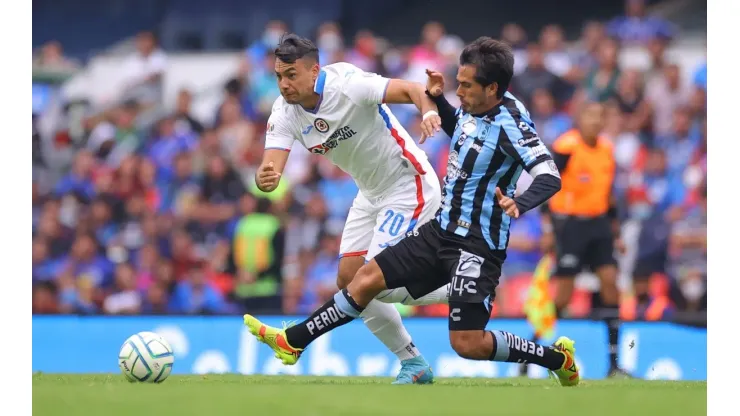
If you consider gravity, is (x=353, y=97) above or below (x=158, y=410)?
above

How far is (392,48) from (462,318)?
10459mm

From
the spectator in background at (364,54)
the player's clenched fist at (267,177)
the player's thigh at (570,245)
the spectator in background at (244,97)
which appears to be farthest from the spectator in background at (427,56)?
the player's clenched fist at (267,177)

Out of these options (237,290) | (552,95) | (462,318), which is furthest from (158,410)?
(552,95)

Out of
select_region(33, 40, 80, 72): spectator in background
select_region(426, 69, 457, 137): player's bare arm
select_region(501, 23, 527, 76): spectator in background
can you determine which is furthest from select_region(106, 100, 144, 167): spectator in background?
select_region(426, 69, 457, 137): player's bare arm

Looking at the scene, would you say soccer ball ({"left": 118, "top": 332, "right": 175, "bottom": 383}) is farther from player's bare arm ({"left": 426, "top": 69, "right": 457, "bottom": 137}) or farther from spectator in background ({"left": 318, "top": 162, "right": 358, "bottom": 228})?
spectator in background ({"left": 318, "top": 162, "right": 358, "bottom": 228})

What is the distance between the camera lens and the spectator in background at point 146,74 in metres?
17.5

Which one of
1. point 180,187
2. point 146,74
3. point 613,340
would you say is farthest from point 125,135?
point 613,340

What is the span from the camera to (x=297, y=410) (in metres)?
5.29

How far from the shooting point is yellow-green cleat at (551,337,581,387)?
708 centimetres

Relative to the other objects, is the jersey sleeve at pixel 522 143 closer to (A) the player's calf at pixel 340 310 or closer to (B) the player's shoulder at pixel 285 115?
(A) the player's calf at pixel 340 310

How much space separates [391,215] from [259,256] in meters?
6.69

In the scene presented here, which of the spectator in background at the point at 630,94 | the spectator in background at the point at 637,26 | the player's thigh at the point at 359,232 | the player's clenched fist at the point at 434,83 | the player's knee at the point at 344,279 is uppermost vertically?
the spectator in background at the point at 637,26

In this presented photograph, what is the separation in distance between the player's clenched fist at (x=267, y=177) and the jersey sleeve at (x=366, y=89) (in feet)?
2.58

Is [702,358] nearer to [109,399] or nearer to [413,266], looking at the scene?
[413,266]
